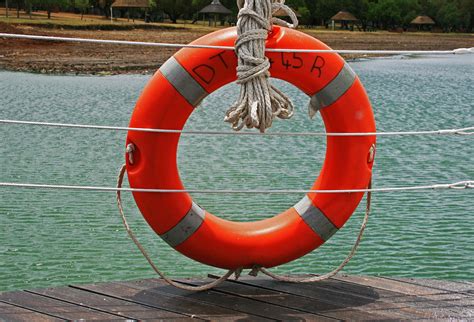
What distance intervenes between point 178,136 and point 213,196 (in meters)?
2.72

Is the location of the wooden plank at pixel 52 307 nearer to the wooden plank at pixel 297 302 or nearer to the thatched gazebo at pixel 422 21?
the wooden plank at pixel 297 302

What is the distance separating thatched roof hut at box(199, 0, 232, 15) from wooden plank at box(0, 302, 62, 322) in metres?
36.7

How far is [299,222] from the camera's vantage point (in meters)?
2.64

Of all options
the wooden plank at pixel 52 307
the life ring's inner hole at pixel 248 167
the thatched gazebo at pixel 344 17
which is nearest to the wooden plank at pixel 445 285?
the wooden plank at pixel 52 307

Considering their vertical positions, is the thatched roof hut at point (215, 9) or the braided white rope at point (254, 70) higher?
the braided white rope at point (254, 70)

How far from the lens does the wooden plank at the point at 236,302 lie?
2443mm

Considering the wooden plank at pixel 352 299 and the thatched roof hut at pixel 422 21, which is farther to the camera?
the thatched roof hut at pixel 422 21

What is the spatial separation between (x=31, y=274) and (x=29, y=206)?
1186mm

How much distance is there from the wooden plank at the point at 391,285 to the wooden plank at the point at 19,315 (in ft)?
3.09

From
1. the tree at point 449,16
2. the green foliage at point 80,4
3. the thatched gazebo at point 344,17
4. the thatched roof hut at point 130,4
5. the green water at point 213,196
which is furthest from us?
the tree at point 449,16

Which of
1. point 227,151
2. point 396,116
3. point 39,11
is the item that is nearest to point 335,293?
point 227,151

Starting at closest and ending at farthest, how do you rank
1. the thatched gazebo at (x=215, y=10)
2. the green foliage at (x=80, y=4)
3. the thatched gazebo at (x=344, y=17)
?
1. the green foliage at (x=80, y=4)
2. the thatched gazebo at (x=215, y=10)
3. the thatched gazebo at (x=344, y=17)

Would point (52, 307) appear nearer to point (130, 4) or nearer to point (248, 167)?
point (248, 167)

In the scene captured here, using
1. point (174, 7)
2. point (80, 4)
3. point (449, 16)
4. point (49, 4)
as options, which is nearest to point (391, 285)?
point (49, 4)
